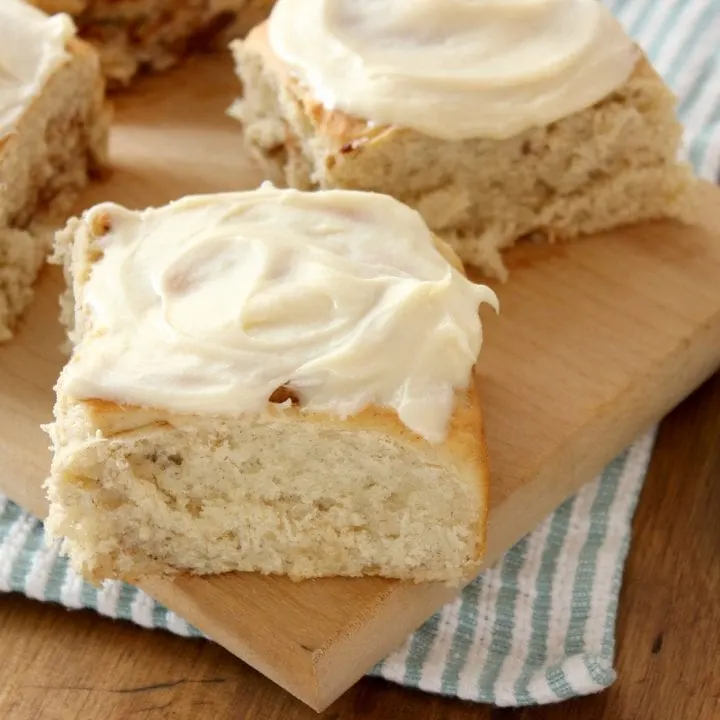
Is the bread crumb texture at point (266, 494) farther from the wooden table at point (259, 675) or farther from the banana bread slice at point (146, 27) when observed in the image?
the banana bread slice at point (146, 27)

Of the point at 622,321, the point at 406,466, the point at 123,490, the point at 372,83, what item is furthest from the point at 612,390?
the point at 123,490

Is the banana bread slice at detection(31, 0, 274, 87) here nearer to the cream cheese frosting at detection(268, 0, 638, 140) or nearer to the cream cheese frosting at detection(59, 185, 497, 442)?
the cream cheese frosting at detection(268, 0, 638, 140)

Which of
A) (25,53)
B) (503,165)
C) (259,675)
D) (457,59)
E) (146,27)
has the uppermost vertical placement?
(457,59)

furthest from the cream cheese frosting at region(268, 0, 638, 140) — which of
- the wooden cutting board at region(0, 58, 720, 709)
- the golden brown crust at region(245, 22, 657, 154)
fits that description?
the wooden cutting board at region(0, 58, 720, 709)

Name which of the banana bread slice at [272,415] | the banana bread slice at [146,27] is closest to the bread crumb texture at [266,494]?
the banana bread slice at [272,415]

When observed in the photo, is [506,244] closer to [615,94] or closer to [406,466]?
[615,94]

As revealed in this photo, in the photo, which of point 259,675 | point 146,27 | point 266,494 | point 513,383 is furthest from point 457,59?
point 259,675

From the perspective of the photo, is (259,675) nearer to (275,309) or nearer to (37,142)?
(275,309)
